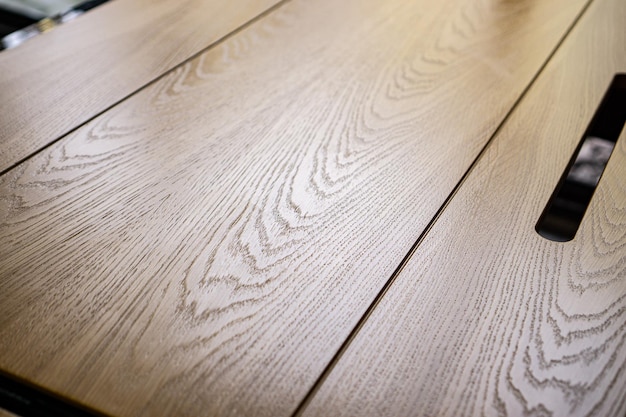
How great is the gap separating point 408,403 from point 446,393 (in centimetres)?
3

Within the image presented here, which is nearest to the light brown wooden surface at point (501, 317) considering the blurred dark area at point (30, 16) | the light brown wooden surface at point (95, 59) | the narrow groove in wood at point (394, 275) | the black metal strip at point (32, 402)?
the narrow groove in wood at point (394, 275)

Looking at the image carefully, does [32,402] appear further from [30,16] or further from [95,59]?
[30,16]

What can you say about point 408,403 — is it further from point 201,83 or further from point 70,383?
point 201,83

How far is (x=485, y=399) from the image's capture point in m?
0.42

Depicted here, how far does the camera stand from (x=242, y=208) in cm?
61

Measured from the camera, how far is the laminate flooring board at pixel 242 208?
46cm

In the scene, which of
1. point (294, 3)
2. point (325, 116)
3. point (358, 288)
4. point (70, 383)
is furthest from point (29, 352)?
point (294, 3)

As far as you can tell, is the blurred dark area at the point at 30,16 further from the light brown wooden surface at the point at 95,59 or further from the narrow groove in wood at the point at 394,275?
the narrow groove in wood at the point at 394,275

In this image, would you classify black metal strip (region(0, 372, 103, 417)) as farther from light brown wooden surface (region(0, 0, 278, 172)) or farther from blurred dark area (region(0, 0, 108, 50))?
blurred dark area (region(0, 0, 108, 50))

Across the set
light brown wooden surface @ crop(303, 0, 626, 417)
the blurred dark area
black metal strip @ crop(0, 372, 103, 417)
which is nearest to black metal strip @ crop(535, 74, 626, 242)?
light brown wooden surface @ crop(303, 0, 626, 417)

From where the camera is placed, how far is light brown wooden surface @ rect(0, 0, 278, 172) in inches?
31.0

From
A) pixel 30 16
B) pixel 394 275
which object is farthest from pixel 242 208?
pixel 30 16

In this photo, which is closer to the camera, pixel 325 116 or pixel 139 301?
pixel 139 301

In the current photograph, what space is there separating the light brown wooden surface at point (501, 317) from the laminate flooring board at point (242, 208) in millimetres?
30
